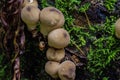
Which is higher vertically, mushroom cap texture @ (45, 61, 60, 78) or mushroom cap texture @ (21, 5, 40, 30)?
mushroom cap texture @ (21, 5, 40, 30)

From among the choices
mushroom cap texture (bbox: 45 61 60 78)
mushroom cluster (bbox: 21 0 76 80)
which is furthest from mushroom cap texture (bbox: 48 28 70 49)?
mushroom cap texture (bbox: 45 61 60 78)

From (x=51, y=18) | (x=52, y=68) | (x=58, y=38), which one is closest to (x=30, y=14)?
(x=51, y=18)

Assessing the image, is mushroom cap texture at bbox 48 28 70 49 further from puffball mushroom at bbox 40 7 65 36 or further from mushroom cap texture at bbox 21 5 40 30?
mushroom cap texture at bbox 21 5 40 30

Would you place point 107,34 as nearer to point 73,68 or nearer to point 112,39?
point 112,39

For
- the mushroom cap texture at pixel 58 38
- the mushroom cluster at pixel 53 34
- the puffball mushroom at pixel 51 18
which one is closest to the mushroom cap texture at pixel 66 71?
the mushroom cluster at pixel 53 34

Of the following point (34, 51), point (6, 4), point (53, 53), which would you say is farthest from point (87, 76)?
point (6, 4)

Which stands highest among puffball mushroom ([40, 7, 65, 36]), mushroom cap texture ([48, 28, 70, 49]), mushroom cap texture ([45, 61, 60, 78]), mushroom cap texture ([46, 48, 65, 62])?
puffball mushroom ([40, 7, 65, 36])

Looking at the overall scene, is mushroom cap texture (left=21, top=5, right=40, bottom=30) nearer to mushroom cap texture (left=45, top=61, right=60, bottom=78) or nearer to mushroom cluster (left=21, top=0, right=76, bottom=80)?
mushroom cluster (left=21, top=0, right=76, bottom=80)

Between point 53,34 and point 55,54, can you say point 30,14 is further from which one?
point 55,54
